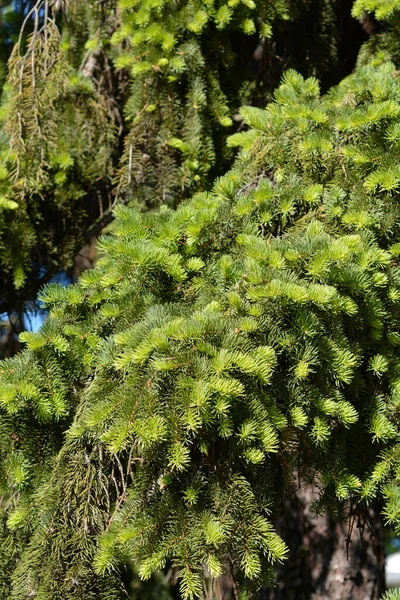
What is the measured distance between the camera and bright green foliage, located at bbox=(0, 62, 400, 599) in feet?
5.26

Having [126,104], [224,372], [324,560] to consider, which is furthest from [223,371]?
[324,560]

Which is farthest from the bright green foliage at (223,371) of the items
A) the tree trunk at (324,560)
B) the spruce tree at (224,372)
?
the tree trunk at (324,560)

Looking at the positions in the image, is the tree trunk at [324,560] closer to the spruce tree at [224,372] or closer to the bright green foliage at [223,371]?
the spruce tree at [224,372]

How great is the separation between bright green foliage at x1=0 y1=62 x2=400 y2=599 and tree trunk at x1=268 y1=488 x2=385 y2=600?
162 cm

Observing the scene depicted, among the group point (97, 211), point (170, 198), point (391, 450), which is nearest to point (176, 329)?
point (391, 450)

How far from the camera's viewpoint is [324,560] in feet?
12.0

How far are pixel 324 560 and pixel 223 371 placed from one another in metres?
2.49

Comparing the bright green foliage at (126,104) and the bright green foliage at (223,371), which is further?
the bright green foliage at (126,104)

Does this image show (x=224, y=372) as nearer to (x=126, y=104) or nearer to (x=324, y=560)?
(x=126, y=104)

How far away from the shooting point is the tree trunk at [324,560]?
360cm

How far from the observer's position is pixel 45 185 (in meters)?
2.88

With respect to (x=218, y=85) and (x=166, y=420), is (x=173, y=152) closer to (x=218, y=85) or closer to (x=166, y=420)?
(x=218, y=85)

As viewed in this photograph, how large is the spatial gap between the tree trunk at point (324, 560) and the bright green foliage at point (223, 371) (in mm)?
1622

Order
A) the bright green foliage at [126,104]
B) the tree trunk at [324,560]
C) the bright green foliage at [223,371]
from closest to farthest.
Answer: the bright green foliage at [223,371] → the bright green foliage at [126,104] → the tree trunk at [324,560]
